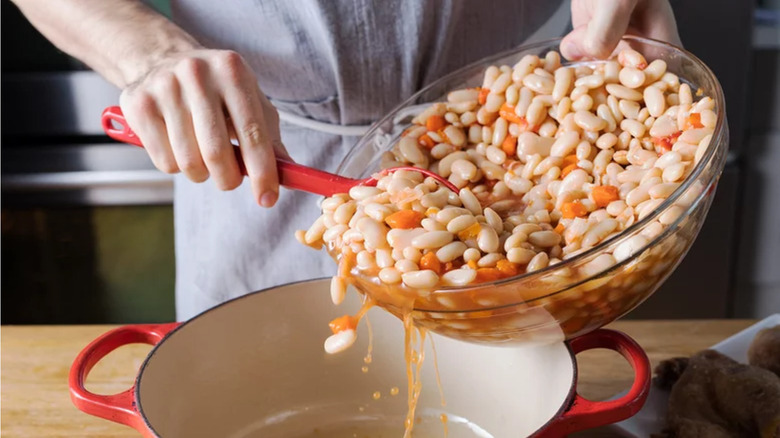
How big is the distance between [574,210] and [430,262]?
0.13 m

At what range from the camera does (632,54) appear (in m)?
0.75

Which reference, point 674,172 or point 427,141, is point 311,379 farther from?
point 674,172

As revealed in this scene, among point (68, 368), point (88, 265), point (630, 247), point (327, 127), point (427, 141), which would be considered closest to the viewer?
point (630, 247)

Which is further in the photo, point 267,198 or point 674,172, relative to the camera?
point 267,198

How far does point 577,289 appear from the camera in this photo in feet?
1.95

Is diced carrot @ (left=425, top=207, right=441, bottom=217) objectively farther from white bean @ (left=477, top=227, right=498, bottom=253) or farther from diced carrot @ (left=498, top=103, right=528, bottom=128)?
diced carrot @ (left=498, top=103, right=528, bottom=128)

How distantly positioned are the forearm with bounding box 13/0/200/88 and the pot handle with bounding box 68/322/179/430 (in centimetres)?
24

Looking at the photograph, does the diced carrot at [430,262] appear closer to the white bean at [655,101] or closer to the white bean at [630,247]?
the white bean at [630,247]

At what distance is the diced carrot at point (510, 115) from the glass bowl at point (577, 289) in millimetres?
161

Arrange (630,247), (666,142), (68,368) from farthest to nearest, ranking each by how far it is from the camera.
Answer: (68,368), (666,142), (630,247)

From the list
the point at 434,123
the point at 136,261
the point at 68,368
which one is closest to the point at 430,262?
the point at 434,123

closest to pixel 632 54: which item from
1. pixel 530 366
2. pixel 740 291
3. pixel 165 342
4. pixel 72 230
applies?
pixel 530 366

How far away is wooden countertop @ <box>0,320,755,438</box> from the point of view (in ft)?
2.76

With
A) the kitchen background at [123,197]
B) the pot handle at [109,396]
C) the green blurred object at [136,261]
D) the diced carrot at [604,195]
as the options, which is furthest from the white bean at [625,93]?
the green blurred object at [136,261]
